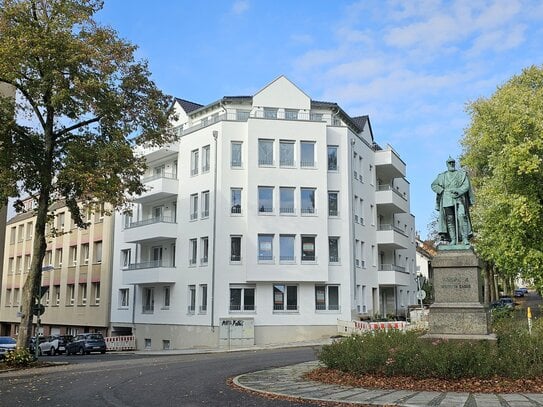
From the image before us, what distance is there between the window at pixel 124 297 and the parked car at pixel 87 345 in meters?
7.51

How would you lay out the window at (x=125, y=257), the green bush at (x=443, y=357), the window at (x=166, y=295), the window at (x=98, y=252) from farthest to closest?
the window at (x=98, y=252) → the window at (x=125, y=257) → the window at (x=166, y=295) → the green bush at (x=443, y=357)

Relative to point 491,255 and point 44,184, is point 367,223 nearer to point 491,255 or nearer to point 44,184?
point 491,255

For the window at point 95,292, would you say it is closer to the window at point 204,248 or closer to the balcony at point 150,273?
the balcony at point 150,273

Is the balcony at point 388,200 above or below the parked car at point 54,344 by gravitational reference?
above

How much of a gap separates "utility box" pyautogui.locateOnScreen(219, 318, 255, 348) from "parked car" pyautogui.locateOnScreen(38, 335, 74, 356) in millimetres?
11078

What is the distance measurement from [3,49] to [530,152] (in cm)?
2568

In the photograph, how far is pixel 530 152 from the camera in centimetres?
3102

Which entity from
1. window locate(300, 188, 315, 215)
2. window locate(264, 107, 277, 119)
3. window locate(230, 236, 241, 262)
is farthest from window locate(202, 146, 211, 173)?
window locate(300, 188, 315, 215)

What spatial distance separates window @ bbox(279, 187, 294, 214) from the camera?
37250 mm

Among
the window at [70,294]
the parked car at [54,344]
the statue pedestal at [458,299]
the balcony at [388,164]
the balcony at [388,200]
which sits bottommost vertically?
the parked car at [54,344]

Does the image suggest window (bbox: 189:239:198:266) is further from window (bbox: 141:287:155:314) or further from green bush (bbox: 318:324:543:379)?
green bush (bbox: 318:324:543:379)

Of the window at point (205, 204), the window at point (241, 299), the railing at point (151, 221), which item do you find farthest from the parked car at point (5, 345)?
the window at point (205, 204)

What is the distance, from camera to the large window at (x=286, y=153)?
124 feet

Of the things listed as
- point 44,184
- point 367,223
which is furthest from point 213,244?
point 44,184
